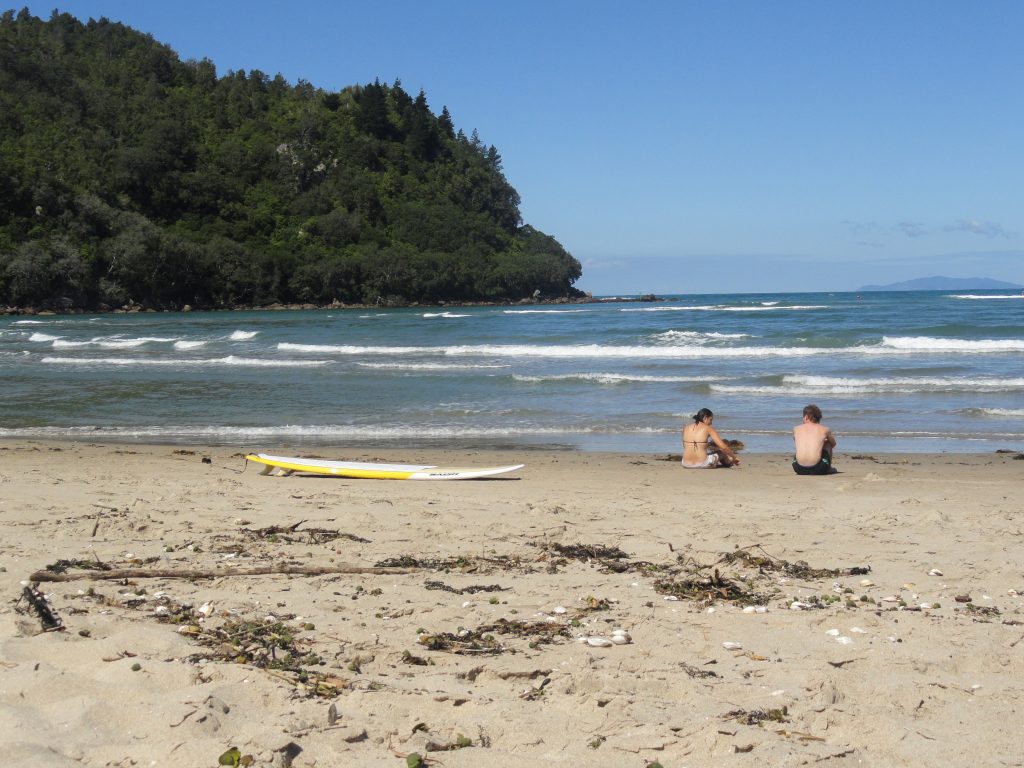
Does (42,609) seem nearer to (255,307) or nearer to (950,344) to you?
(950,344)

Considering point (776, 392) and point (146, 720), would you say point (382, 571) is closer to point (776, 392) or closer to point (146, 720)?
point (146, 720)

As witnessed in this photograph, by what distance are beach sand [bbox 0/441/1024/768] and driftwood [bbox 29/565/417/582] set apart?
63mm

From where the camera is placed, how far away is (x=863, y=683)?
147 inches

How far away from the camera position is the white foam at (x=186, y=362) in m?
27.5

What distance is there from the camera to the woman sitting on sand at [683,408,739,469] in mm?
10727

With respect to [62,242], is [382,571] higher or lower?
A: lower

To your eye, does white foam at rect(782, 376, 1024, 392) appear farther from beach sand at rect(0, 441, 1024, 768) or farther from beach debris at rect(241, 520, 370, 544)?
beach debris at rect(241, 520, 370, 544)

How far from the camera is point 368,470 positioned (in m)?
9.63

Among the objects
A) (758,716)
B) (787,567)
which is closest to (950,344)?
(787,567)

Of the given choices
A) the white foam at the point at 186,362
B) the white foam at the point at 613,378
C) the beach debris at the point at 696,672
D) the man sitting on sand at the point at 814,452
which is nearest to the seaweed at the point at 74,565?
the beach debris at the point at 696,672

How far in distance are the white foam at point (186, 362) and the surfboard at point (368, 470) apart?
17.1 m

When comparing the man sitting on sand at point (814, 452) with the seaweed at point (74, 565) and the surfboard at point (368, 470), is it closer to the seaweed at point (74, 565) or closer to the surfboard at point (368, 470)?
the surfboard at point (368, 470)

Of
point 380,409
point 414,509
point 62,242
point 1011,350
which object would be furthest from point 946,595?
point 62,242

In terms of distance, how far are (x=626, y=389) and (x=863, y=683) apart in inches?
617
